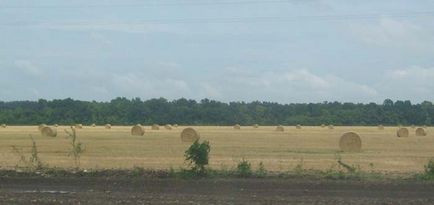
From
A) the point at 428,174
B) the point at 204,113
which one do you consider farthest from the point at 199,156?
the point at 204,113

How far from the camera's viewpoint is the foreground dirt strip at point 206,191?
15586mm

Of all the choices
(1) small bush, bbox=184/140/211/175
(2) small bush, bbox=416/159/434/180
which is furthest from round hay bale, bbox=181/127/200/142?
(2) small bush, bbox=416/159/434/180

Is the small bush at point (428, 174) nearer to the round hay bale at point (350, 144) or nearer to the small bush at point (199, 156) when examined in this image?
the small bush at point (199, 156)

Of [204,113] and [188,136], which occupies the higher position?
[204,113]

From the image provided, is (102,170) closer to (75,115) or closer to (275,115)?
(75,115)

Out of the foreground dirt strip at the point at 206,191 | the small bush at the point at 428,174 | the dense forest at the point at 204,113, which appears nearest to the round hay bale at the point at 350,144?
the small bush at the point at 428,174

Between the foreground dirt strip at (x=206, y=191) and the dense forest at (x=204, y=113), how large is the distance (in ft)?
330

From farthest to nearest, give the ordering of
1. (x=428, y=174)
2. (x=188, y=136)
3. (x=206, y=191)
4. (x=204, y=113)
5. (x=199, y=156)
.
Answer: (x=204, y=113), (x=188, y=136), (x=428, y=174), (x=199, y=156), (x=206, y=191)

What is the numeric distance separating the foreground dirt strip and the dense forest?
100660 mm

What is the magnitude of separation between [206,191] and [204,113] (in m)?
117

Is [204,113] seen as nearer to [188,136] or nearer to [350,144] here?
[188,136]

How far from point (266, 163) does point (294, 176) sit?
6.92m

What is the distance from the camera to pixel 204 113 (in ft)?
443

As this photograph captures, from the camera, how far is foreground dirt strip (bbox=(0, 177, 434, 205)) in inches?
614
